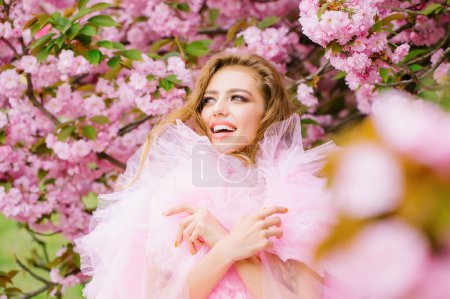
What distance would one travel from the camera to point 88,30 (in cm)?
250

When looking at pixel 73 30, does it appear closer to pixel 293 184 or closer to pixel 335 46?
pixel 335 46

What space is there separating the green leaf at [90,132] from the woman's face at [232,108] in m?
0.88

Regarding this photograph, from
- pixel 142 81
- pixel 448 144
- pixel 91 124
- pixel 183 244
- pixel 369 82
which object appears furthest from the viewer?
pixel 91 124

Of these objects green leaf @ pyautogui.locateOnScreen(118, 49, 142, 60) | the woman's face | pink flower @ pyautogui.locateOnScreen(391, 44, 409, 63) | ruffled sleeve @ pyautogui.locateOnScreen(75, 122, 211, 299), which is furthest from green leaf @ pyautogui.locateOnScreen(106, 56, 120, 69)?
pink flower @ pyautogui.locateOnScreen(391, 44, 409, 63)

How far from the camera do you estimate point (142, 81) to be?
104 inches

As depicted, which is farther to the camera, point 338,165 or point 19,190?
point 19,190

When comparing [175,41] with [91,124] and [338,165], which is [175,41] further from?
[338,165]

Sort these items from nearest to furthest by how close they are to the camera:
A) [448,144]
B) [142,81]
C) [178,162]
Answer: [448,144]
[178,162]
[142,81]

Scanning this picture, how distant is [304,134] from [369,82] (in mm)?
901

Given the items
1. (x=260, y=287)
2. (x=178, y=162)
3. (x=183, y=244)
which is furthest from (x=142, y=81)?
(x=260, y=287)

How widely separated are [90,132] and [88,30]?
49cm

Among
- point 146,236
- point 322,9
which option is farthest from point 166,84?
point 146,236

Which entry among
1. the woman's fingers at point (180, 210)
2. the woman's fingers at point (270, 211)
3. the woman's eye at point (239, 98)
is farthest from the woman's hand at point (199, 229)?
the woman's eye at point (239, 98)

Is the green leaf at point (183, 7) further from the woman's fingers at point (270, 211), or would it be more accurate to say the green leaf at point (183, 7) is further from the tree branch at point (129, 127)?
the woman's fingers at point (270, 211)
